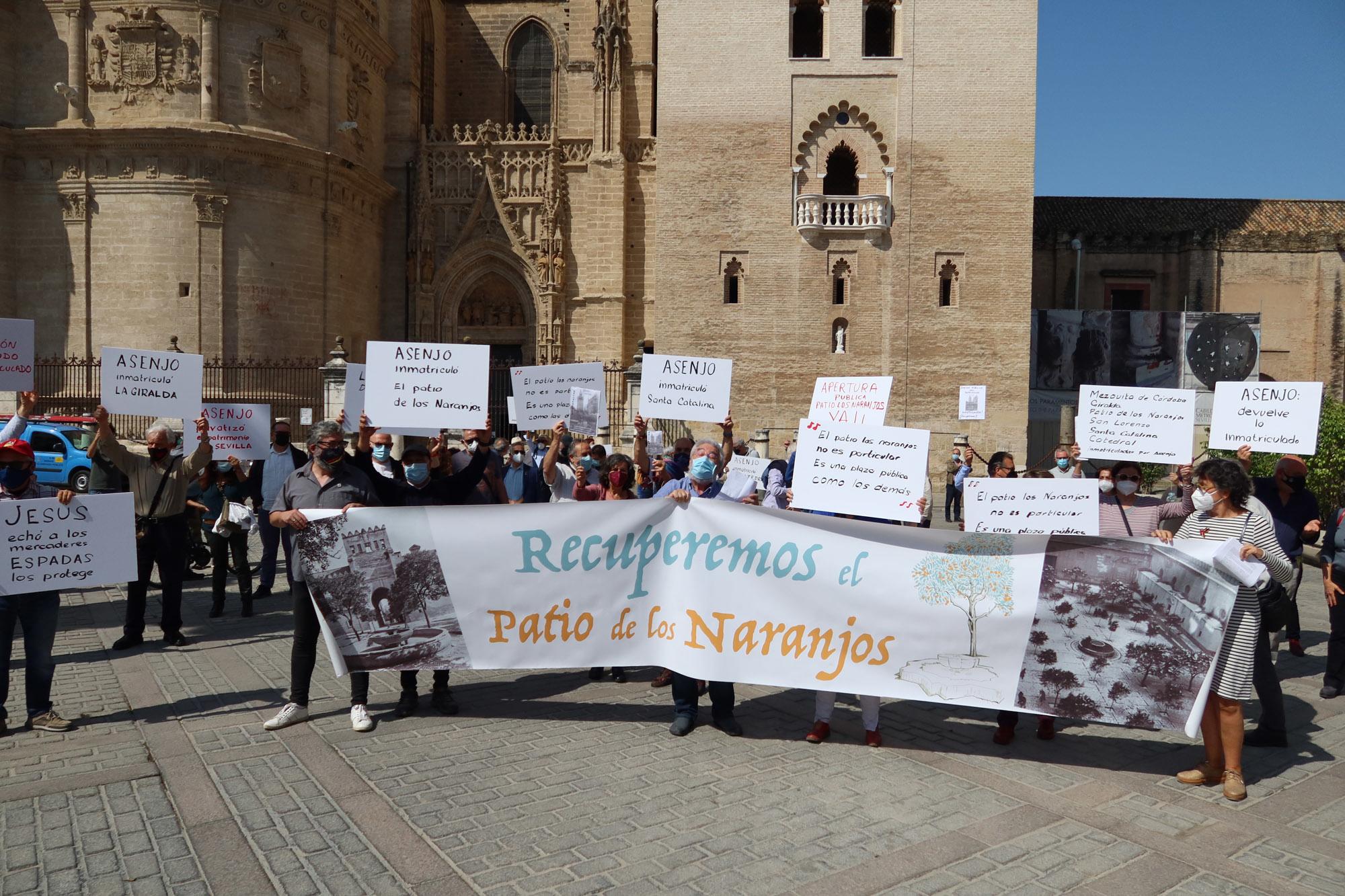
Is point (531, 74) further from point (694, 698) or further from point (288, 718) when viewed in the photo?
point (694, 698)

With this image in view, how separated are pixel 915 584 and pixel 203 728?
182 inches

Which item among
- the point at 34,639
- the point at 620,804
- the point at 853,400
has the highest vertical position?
the point at 853,400

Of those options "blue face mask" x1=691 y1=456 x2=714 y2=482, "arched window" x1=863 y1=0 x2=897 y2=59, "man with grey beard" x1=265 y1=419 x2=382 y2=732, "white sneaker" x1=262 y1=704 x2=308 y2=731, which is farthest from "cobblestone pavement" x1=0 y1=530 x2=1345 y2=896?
"arched window" x1=863 y1=0 x2=897 y2=59

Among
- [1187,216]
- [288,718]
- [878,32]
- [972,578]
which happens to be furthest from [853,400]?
[1187,216]

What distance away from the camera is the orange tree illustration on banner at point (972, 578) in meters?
5.57

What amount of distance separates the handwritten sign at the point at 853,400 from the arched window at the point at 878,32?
2050 centimetres

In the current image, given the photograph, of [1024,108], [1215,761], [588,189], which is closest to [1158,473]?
[1024,108]

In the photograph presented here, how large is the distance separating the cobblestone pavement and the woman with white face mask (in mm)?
1433

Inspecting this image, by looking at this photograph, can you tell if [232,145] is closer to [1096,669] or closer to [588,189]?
[588,189]

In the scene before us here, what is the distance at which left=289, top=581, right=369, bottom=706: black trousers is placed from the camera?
6.11 meters

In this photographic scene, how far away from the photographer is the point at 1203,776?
5.28 metres

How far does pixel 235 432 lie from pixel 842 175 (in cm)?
2073

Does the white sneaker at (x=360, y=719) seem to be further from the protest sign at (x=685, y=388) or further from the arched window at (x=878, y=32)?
the arched window at (x=878, y=32)

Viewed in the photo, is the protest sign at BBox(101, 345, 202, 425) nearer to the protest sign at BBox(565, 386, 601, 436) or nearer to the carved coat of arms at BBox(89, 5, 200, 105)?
the protest sign at BBox(565, 386, 601, 436)
